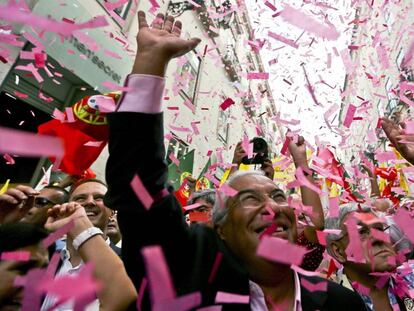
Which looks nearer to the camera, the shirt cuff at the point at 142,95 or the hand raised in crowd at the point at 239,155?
the shirt cuff at the point at 142,95

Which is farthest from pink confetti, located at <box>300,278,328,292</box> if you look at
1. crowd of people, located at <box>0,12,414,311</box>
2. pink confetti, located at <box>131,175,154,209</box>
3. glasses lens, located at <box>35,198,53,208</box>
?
glasses lens, located at <box>35,198,53,208</box>

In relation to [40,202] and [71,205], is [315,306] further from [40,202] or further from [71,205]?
[40,202]

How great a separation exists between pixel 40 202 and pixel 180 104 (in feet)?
26.7

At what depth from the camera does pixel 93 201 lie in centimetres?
280

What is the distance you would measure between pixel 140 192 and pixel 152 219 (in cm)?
12

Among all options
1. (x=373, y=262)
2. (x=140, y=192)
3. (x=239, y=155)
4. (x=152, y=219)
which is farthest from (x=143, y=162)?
(x=239, y=155)

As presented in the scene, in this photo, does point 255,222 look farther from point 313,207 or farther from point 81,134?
point 81,134

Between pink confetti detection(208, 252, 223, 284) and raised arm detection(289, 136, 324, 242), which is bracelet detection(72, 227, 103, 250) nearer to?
pink confetti detection(208, 252, 223, 284)

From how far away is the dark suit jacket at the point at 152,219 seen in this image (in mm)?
1293

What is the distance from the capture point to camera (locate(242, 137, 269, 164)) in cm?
358

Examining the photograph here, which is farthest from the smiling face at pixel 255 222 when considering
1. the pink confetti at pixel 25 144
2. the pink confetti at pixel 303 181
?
the pink confetti at pixel 25 144

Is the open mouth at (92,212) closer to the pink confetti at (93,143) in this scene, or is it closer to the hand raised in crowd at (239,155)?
the pink confetti at (93,143)

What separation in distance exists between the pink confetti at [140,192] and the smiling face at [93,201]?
1531 millimetres

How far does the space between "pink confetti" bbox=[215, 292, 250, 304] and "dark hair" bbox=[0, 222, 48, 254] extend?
807mm
